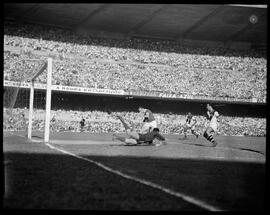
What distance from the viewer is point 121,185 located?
18.6ft

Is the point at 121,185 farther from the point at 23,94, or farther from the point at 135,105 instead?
the point at 135,105

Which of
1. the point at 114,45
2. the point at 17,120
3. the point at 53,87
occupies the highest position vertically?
the point at 114,45

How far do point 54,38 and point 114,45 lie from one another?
577 cm

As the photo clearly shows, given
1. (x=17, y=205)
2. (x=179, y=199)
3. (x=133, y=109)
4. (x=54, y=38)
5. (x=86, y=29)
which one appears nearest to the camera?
(x=17, y=205)

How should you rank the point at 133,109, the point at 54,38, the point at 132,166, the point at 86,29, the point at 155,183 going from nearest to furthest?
the point at 155,183, the point at 132,166, the point at 133,109, the point at 54,38, the point at 86,29

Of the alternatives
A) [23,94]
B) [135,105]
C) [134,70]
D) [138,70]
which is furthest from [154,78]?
[23,94]

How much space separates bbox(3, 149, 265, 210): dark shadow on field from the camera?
466 centimetres

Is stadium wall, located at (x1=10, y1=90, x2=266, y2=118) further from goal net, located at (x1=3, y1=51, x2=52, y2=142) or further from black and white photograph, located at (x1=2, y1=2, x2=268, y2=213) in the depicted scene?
goal net, located at (x1=3, y1=51, x2=52, y2=142)

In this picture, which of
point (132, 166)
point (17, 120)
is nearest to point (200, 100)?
point (17, 120)

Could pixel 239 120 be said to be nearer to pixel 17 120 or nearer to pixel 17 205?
pixel 17 120

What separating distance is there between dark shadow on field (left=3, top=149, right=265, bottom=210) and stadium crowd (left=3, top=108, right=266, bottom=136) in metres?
16.6

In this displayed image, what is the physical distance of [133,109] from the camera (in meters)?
31.7

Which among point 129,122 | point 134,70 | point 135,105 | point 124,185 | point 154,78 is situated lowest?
point 129,122

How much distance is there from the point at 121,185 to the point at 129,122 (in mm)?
23689
